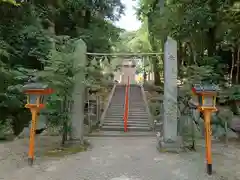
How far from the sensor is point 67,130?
8406 mm

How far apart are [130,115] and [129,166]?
7.48 m

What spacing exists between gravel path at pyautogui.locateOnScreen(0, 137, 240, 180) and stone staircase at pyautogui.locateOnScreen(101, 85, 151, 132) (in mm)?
4096

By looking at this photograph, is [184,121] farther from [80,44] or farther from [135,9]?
[135,9]

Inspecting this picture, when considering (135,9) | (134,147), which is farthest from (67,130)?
(135,9)

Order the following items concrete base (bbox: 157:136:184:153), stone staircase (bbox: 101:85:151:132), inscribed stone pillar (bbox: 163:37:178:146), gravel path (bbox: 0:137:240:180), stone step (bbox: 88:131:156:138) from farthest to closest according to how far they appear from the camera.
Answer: stone staircase (bbox: 101:85:151:132) < stone step (bbox: 88:131:156:138) < inscribed stone pillar (bbox: 163:37:178:146) < concrete base (bbox: 157:136:184:153) < gravel path (bbox: 0:137:240:180)

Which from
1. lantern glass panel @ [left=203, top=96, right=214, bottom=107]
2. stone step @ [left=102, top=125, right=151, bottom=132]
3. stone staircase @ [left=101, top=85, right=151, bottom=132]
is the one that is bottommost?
stone step @ [left=102, top=125, right=151, bottom=132]

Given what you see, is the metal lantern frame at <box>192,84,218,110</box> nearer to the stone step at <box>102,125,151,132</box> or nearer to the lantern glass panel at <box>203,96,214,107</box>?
the lantern glass panel at <box>203,96,214,107</box>

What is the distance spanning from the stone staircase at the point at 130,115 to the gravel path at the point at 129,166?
4096 millimetres

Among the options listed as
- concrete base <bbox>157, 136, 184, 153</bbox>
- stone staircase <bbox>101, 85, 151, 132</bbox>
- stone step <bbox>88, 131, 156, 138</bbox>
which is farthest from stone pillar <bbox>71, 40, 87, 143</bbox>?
stone staircase <bbox>101, 85, 151, 132</bbox>

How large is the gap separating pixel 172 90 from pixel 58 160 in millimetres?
4048

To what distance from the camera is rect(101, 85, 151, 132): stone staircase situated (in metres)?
13.0

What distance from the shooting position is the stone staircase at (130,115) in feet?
42.7

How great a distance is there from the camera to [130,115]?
14422 mm

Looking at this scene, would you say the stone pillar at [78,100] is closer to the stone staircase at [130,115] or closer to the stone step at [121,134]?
the stone step at [121,134]
